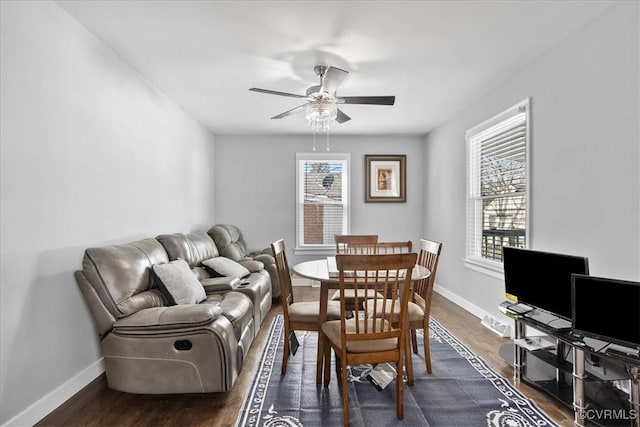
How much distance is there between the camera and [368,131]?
5.83 m

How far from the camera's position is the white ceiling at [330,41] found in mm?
2357

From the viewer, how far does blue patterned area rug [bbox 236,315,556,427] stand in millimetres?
2131

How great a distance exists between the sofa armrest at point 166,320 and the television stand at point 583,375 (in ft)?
7.22

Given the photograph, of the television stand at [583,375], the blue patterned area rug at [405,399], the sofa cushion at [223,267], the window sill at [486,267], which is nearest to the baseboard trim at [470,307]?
the window sill at [486,267]

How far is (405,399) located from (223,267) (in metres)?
2.28

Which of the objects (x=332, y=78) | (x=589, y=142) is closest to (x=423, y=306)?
(x=589, y=142)

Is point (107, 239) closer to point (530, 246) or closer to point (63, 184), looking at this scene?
point (63, 184)

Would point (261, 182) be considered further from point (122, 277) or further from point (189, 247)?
point (122, 277)

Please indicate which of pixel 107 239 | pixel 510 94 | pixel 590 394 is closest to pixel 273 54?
pixel 107 239

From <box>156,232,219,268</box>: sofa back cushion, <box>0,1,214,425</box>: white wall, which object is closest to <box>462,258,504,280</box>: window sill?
<box>156,232,219,268</box>: sofa back cushion

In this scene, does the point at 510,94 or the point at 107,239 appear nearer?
the point at 107,239

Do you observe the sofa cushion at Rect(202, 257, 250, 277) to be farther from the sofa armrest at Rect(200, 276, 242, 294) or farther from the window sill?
the window sill

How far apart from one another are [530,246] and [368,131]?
3.29 m

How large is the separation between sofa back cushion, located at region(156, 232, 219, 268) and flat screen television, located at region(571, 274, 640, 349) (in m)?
3.16
